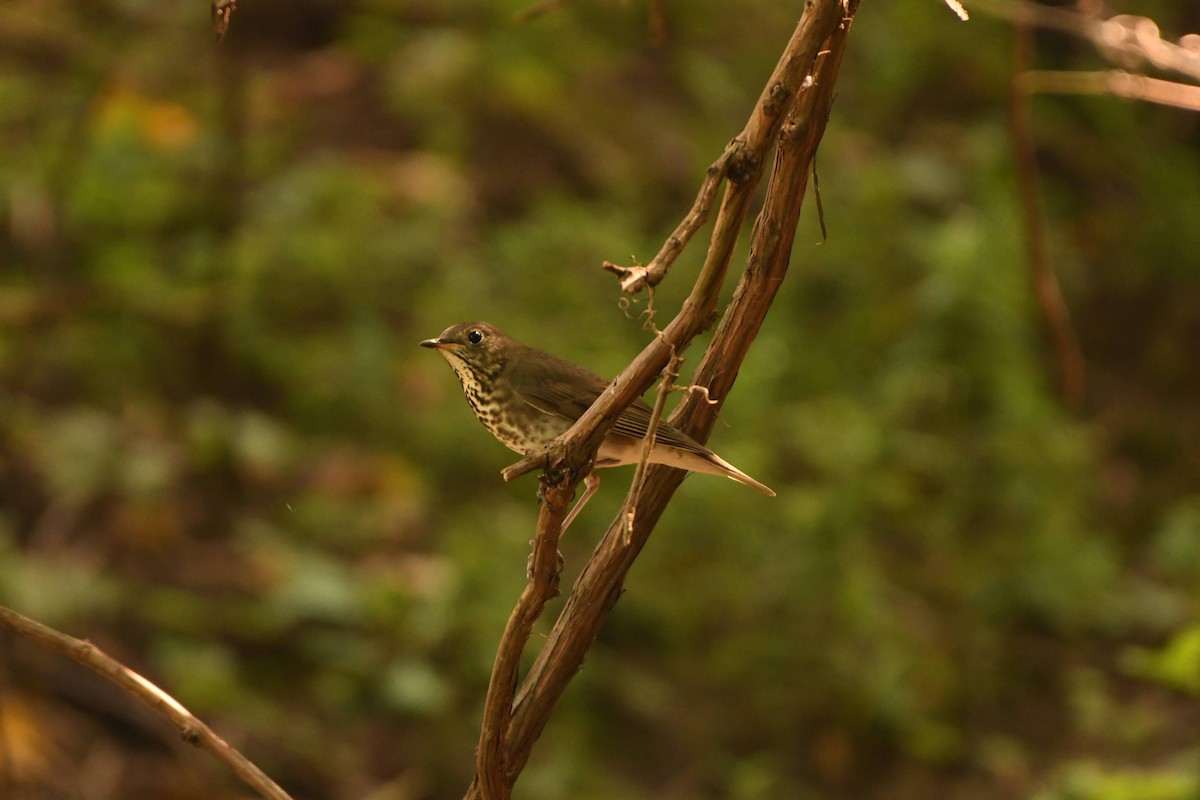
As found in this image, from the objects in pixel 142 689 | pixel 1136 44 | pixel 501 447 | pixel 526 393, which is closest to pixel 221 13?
pixel 142 689

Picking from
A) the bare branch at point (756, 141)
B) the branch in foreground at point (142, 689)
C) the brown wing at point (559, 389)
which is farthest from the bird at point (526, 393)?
the bare branch at point (756, 141)

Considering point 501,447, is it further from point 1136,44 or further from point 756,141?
point 756,141

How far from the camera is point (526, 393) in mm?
2811

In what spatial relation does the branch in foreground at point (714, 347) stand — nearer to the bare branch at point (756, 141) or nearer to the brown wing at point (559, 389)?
the bare branch at point (756, 141)

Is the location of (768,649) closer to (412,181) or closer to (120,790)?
(120,790)

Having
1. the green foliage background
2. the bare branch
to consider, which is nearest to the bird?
the bare branch

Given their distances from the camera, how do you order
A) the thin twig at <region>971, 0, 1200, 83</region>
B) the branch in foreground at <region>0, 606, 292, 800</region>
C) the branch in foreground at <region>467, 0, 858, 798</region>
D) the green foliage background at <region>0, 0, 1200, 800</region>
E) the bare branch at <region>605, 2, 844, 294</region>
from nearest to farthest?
the bare branch at <region>605, 2, 844, 294</region> < the branch in foreground at <region>467, 0, 858, 798</region> < the branch in foreground at <region>0, 606, 292, 800</region> < the thin twig at <region>971, 0, 1200, 83</region> < the green foliage background at <region>0, 0, 1200, 800</region>

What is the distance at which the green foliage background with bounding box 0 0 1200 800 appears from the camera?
527cm

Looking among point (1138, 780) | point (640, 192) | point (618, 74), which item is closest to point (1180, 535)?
point (1138, 780)

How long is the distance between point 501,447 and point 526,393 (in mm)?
3284

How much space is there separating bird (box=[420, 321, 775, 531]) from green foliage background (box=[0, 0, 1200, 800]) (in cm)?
194

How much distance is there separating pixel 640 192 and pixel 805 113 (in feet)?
20.9

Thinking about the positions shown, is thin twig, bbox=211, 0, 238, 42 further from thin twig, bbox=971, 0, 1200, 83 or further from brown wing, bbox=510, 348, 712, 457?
thin twig, bbox=971, 0, 1200, 83

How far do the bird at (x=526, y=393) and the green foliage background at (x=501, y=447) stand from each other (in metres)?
1.94
